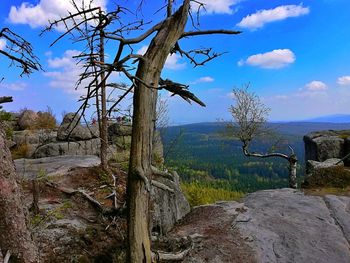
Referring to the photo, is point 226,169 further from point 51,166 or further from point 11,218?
point 11,218

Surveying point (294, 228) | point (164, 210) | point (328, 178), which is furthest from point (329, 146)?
point (164, 210)

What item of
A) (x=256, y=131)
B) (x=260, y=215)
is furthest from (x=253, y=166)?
(x=260, y=215)

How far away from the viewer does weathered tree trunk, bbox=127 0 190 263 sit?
6.56m

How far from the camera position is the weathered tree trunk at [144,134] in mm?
6559

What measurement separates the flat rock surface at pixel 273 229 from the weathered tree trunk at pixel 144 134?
3282 mm

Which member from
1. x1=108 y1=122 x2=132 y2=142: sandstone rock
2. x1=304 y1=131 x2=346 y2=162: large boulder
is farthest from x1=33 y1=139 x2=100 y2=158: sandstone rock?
x1=304 y1=131 x2=346 y2=162: large boulder

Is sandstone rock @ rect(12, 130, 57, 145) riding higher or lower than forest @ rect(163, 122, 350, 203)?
higher

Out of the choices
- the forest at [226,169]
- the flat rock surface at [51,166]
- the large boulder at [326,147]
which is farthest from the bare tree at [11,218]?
the large boulder at [326,147]

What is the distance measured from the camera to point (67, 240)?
8930 mm

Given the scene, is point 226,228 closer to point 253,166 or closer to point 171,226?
point 171,226

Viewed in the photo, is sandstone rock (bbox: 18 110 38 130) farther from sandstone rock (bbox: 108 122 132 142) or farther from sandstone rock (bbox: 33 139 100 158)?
sandstone rock (bbox: 108 122 132 142)

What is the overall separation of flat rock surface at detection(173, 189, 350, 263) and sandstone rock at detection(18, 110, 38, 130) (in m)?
27.6

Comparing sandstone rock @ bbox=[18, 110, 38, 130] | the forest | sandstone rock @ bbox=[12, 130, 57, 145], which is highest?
sandstone rock @ bbox=[18, 110, 38, 130]

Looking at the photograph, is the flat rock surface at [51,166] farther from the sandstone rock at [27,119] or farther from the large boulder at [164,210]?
the sandstone rock at [27,119]
